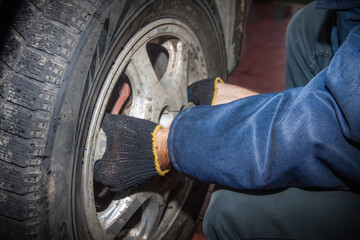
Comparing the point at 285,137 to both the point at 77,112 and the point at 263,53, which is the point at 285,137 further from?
the point at 263,53

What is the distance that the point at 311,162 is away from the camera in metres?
0.62

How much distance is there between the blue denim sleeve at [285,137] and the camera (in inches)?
22.8

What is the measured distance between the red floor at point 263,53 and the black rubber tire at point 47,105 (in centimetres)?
92

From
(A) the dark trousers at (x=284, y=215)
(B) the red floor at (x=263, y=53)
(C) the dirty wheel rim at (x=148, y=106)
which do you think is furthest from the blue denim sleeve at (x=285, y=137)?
(B) the red floor at (x=263, y=53)

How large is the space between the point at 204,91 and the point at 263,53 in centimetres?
196

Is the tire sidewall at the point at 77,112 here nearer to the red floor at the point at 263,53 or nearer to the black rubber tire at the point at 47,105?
the black rubber tire at the point at 47,105

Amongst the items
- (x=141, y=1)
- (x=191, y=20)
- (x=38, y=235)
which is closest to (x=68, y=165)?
(x=38, y=235)

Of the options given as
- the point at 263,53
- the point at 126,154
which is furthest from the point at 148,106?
the point at 263,53

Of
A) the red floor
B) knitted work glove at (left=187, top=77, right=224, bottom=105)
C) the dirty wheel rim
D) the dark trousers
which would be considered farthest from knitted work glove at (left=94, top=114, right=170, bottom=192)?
the red floor

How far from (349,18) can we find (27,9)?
89cm

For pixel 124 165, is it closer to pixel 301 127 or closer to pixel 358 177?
pixel 301 127

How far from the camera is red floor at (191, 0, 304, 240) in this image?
233 cm

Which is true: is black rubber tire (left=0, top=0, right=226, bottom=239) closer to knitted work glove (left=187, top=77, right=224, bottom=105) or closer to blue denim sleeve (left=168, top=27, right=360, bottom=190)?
blue denim sleeve (left=168, top=27, right=360, bottom=190)

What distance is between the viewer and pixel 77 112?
58cm
